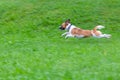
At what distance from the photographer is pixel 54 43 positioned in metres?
16.7

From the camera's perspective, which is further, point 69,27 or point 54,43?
point 69,27

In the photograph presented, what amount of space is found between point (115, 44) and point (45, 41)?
9.29 ft

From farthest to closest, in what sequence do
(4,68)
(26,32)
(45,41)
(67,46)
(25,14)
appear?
(25,14) → (26,32) → (45,41) → (67,46) → (4,68)

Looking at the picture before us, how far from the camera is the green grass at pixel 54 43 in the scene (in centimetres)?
962

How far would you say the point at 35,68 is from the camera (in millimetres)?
10305

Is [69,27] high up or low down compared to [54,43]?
up

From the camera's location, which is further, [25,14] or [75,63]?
[25,14]

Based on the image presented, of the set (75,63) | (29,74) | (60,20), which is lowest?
(60,20)

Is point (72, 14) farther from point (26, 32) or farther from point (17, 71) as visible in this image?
point (17, 71)

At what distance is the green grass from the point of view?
9625 mm

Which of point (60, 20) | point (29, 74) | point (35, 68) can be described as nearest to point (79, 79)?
point (29, 74)

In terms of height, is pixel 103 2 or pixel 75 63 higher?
pixel 75 63

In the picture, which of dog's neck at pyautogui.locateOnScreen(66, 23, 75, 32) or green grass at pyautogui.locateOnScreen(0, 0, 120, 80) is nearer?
green grass at pyautogui.locateOnScreen(0, 0, 120, 80)

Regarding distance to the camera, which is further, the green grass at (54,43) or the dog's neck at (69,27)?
the dog's neck at (69,27)
